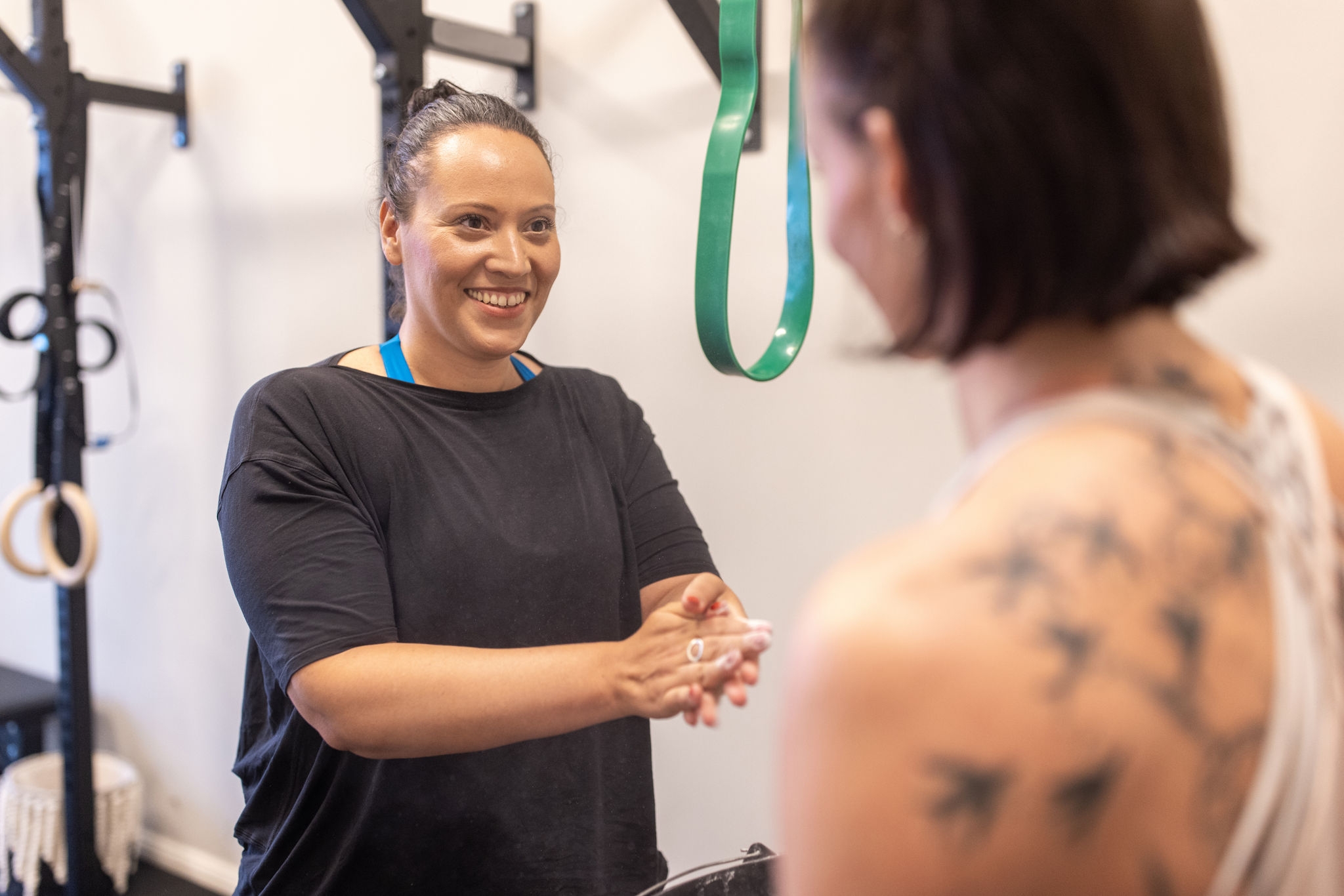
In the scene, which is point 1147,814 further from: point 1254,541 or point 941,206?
point 941,206

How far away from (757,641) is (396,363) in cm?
45

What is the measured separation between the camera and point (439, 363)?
3.27ft

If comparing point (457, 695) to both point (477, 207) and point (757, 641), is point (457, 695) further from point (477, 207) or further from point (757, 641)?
point (477, 207)

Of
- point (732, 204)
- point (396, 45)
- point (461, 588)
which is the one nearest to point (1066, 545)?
point (732, 204)

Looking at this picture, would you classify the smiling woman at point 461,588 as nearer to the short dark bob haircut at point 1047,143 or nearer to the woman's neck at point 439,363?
the woman's neck at point 439,363

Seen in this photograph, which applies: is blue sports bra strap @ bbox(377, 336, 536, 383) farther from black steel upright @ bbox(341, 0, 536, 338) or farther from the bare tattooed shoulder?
the bare tattooed shoulder

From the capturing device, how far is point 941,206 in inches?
16.1

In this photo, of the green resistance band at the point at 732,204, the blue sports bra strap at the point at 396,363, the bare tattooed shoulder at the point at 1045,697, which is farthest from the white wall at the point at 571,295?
the blue sports bra strap at the point at 396,363

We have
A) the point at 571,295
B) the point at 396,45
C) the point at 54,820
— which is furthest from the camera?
the point at 54,820

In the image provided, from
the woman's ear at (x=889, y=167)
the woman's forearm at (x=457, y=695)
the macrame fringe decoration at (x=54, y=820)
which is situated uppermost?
the woman's ear at (x=889, y=167)

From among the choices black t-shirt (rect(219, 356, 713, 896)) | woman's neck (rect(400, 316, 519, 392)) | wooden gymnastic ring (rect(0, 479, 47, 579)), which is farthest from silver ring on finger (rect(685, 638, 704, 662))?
wooden gymnastic ring (rect(0, 479, 47, 579))

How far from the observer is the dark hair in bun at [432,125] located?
0.98 metres

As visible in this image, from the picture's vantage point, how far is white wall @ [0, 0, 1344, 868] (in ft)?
3.36

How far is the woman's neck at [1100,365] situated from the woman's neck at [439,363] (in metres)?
0.64
